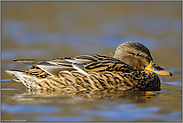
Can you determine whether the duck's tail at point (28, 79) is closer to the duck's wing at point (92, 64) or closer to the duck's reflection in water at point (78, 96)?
A: the duck's reflection in water at point (78, 96)

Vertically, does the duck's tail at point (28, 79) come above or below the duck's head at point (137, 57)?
below

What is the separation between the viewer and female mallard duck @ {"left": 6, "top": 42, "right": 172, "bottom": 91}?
8375mm

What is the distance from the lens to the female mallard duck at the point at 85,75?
27.5 feet

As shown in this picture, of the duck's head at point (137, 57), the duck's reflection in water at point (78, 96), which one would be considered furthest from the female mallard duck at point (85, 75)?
the duck's head at point (137, 57)

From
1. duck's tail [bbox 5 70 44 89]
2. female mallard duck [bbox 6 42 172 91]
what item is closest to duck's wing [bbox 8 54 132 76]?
female mallard duck [bbox 6 42 172 91]

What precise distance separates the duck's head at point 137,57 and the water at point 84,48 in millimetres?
647

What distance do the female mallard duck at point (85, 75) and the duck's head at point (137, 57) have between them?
0.40 m

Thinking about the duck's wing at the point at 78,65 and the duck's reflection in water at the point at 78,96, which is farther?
the duck's wing at the point at 78,65

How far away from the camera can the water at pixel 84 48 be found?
6707mm

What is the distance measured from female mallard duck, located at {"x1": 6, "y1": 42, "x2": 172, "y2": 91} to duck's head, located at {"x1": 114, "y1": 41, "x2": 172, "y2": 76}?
40 centimetres

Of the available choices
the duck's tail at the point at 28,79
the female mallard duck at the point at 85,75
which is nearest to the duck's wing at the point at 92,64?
the female mallard duck at the point at 85,75

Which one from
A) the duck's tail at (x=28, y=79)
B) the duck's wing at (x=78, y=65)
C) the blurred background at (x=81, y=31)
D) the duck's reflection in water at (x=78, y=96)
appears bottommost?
the duck's reflection in water at (x=78, y=96)

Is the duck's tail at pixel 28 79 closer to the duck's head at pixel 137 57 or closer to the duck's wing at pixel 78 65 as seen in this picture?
the duck's wing at pixel 78 65

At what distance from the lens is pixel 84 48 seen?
13922 millimetres
